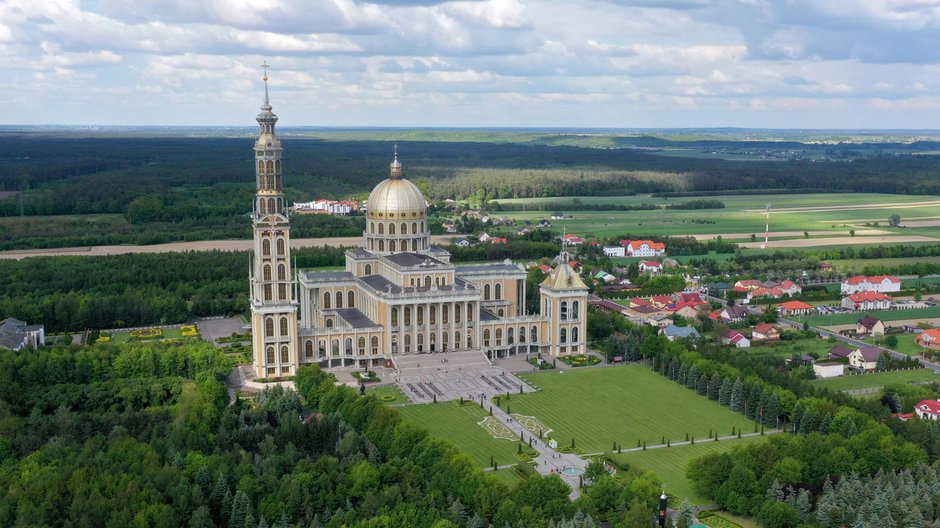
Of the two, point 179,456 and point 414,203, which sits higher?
point 414,203

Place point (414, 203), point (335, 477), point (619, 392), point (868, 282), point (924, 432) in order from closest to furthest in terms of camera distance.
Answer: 1. point (335, 477)
2. point (924, 432)
3. point (619, 392)
4. point (414, 203)
5. point (868, 282)

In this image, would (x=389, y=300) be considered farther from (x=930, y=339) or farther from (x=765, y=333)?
(x=930, y=339)

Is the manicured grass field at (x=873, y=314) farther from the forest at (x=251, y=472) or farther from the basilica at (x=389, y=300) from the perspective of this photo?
the forest at (x=251, y=472)

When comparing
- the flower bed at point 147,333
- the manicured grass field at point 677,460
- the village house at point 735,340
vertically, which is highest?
the village house at point 735,340

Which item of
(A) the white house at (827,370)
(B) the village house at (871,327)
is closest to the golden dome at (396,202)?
(A) the white house at (827,370)

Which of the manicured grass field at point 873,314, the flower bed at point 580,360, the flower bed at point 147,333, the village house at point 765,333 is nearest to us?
the flower bed at point 580,360

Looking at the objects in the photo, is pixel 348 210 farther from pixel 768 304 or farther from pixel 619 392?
pixel 619 392

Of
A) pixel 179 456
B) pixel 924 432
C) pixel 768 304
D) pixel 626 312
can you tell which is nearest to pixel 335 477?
pixel 179 456
